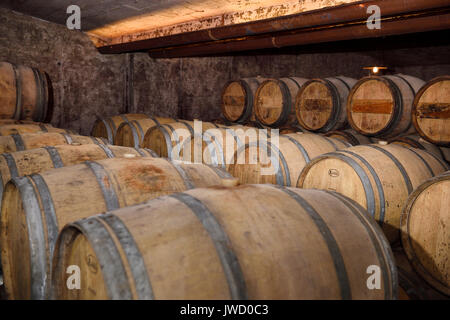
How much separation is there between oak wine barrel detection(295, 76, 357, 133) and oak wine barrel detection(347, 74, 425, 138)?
305 millimetres

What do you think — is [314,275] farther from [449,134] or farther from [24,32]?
[24,32]

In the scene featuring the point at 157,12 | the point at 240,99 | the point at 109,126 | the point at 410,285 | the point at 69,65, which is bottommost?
the point at 410,285

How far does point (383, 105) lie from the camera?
14.3ft

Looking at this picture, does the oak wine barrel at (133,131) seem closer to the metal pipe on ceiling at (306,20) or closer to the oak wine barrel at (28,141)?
the metal pipe on ceiling at (306,20)

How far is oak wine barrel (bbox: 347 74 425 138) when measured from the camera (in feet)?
14.0

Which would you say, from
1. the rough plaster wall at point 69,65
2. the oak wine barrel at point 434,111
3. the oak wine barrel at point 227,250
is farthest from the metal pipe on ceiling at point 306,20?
the oak wine barrel at point 227,250

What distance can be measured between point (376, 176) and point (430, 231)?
589mm

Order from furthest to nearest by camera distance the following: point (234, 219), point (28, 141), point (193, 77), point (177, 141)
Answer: point (193, 77) < point (177, 141) < point (28, 141) < point (234, 219)

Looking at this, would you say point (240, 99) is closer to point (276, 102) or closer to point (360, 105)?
point (276, 102)

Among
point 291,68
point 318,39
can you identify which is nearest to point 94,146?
point 318,39

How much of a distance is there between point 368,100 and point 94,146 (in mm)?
3567

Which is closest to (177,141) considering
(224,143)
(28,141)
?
(224,143)

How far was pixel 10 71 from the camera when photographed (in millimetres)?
4703
